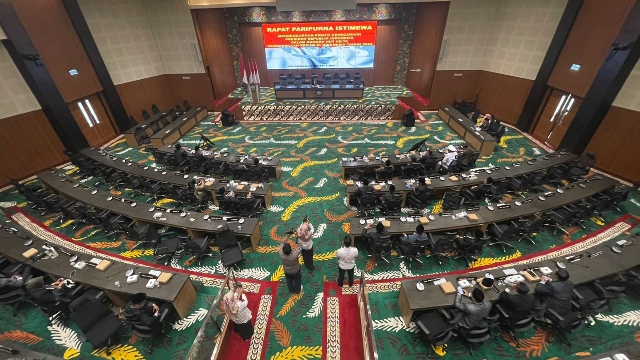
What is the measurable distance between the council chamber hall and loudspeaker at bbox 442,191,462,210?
0.19 meters

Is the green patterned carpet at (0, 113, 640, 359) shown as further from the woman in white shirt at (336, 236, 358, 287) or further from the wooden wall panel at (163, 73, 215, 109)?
the wooden wall panel at (163, 73, 215, 109)

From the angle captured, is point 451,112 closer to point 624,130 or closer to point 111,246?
point 624,130

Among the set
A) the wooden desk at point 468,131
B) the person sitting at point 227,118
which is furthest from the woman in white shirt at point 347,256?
the person sitting at point 227,118

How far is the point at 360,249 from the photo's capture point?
7551 millimetres

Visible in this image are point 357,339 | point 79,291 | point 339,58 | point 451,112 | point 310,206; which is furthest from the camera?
point 339,58

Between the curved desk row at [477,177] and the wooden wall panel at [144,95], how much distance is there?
14261 mm

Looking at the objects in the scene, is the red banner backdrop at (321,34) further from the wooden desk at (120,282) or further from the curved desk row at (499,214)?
the wooden desk at (120,282)

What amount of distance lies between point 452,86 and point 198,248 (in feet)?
54.8

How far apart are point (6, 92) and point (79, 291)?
10.3 metres

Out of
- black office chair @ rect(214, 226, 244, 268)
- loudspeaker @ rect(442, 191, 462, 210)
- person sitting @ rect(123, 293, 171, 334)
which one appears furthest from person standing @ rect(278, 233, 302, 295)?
loudspeaker @ rect(442, 191, 462, 210)

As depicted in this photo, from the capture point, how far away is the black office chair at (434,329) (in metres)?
4.85

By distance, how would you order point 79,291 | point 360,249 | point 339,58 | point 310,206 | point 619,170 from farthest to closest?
point 339,58, point 619,170, point 310,206, point 360,249, point 79,291

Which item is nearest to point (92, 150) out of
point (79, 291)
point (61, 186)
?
point (61, 186)

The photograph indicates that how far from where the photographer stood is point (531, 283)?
5512 mm
